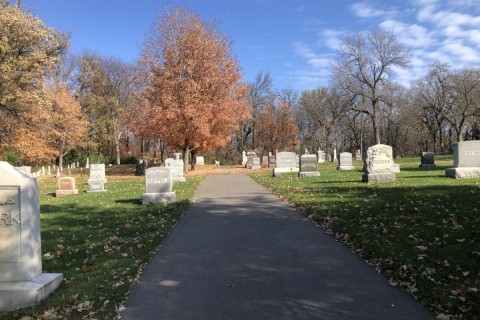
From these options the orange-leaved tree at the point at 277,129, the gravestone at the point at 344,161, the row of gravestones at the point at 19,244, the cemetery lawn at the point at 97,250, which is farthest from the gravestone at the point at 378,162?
the orange-leaved tree at the point at 277,129

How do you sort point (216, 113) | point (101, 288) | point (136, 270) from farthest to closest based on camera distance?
1. point (216, 113)
2. point (136, 270)
3. point (101, 288)

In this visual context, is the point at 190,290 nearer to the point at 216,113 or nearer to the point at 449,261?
the point at 449,261

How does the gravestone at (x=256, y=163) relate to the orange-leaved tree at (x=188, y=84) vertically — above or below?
below

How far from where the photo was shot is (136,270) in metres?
5.77

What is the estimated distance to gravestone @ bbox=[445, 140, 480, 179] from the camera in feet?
52.4

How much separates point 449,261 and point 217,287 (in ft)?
10.3

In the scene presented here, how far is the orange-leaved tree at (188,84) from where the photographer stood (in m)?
29.2

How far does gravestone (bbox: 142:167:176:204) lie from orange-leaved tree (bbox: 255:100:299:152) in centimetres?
5003

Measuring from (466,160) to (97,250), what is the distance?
15343mm

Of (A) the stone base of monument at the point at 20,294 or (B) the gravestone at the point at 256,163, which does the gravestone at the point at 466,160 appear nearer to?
(A) the stone base of monument at the point at 20,294

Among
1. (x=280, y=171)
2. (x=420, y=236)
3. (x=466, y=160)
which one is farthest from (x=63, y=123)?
(x=420, y=236)

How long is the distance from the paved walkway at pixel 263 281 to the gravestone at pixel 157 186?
5277mm

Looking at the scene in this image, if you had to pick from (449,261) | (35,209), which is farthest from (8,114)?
(449,261)

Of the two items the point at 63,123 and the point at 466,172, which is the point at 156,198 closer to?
the point at 466,172
